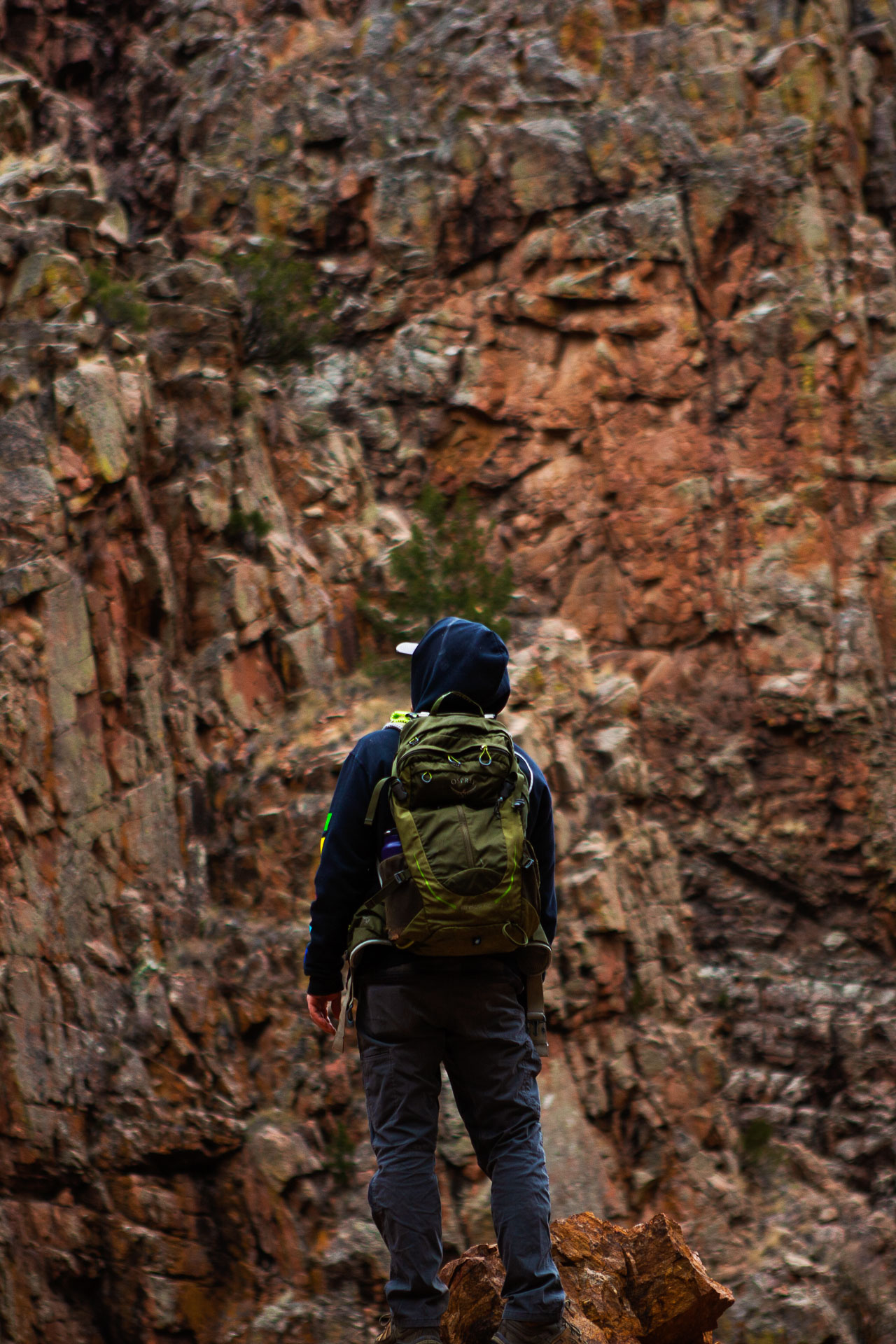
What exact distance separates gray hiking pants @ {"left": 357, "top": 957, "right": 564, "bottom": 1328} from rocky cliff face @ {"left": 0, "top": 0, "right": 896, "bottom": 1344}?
5397 millimetres

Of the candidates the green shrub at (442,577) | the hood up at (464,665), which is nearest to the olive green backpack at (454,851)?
the hood up at (464,665)

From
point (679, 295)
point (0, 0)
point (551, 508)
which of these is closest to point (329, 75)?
point (0, 0)

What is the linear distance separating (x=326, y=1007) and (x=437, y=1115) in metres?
0.55

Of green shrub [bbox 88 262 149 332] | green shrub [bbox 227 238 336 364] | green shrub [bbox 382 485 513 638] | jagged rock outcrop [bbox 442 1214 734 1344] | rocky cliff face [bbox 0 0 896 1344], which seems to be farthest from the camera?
green shrub [bbox 227 238 336 364]

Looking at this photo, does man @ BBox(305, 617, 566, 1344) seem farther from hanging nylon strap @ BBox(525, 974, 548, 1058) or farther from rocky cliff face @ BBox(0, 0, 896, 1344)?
rocky cliff face @ BBox(0, 0, 896, 1344)

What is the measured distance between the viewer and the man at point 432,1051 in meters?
3.32

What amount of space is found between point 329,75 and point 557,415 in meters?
5.26

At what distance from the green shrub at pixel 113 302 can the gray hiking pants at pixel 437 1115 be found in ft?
28.2

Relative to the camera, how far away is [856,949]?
35.9ft

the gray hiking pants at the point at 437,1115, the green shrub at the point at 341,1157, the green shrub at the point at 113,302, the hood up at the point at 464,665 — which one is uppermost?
the green shrub at the point at 113,302

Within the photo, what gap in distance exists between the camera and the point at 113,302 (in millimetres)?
10484

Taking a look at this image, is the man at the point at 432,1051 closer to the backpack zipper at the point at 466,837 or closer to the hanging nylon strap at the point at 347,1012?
the hanging nylon strap at the point at 347,1012

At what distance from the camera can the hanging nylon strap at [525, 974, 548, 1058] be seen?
12.1ft

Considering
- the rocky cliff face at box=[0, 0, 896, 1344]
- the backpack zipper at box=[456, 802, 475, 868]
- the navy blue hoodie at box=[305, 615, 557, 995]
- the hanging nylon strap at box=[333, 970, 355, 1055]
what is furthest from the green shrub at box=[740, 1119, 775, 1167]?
the backpack zipper at box=[456, 802, 475, 868]
